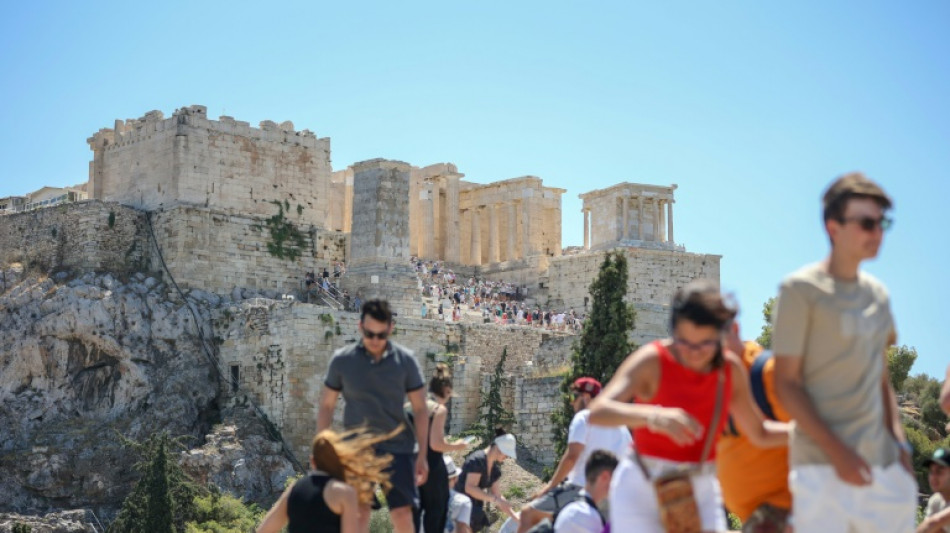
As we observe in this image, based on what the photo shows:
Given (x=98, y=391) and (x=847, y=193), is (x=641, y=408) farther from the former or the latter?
(x=98, y=391)

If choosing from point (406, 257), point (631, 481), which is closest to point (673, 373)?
point (631, 481)

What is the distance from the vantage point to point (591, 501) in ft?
29.1

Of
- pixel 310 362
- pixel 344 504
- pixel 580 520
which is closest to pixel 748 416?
pixel 344 504

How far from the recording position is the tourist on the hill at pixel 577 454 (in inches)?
377

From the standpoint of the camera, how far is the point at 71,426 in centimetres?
2998

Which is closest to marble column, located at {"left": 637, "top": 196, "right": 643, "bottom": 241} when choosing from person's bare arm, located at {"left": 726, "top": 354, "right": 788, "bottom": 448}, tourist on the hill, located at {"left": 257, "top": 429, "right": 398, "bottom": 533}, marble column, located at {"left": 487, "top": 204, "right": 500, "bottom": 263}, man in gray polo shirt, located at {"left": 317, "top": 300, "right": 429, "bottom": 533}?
marble column, located at {"left": 487, "top": 204, "right": 500, "bottom": 263}

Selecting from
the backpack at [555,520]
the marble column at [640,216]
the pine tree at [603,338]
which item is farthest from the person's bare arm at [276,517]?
the marble column at [640,216]

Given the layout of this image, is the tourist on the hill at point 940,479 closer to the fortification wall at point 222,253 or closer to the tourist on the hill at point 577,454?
the tourist on the hill at point 577,454

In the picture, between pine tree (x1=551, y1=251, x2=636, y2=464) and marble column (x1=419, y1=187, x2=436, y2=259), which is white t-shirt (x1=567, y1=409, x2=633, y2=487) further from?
marble column (x1=419, y1=187, x2=436, y2=259)

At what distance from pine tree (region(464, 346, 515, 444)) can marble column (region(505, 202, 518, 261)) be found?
16.1 m

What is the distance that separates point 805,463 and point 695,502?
478mm

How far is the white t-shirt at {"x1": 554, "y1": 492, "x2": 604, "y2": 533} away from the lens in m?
8.66

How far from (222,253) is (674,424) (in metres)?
27.5

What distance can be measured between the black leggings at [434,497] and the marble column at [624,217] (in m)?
36.4
